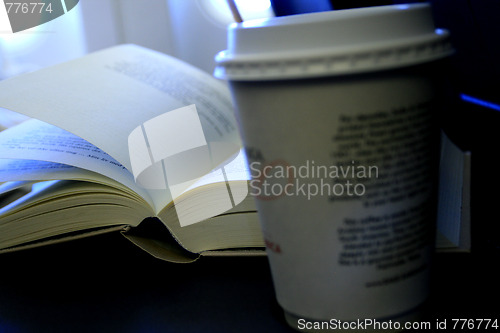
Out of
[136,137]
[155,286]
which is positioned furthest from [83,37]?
A: [155,286]

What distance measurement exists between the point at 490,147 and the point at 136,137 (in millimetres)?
336

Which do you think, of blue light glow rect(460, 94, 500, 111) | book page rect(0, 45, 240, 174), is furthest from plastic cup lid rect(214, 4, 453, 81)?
book page rect(0, 45, 240, 174)

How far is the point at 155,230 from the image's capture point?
0.53 meters

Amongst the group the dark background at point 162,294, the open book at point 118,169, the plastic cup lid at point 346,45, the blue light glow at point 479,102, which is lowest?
the dark background at point 162,294

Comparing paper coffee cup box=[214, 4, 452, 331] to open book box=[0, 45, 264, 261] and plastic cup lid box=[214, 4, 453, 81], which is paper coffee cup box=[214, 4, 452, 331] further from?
open book box=[0, 45, 264, 261]

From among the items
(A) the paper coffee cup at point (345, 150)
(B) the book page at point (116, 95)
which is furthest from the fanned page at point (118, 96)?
(A) the paper coffee cup at point (345, 150)

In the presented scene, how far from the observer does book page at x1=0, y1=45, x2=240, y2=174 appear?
0.51 meters

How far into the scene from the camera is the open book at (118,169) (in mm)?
475

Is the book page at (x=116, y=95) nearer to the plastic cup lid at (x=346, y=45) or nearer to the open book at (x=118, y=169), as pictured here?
the open book at (x=118, y=169)

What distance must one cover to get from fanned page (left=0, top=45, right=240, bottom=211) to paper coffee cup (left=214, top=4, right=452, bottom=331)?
0.18m

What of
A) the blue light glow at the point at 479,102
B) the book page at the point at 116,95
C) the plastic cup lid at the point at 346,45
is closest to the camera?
the plastic cup lid at the point at 346,45

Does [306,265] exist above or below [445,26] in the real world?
below

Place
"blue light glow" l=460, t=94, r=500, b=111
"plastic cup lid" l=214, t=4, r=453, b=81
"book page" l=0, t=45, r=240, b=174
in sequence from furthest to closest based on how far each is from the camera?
"book page" l=0, t=45, r=240, b=174 < "blue light glow" l=460, t=94, r=500, b=111 < "plastic cup lid" l=214, t=4, r=453, b=81

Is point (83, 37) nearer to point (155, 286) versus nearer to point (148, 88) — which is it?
point (148, 88)
